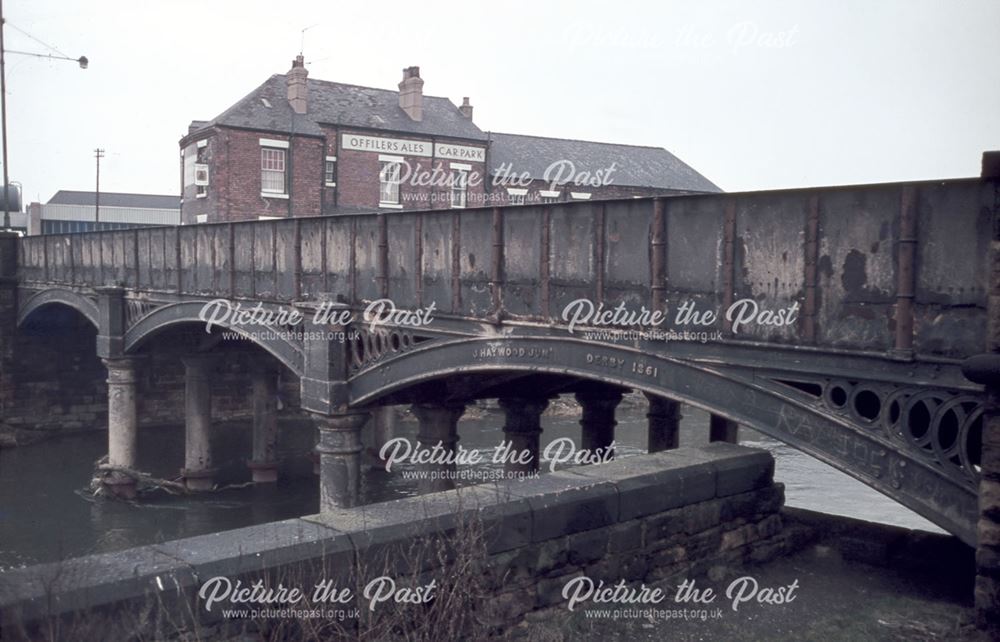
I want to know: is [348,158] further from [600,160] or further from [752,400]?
[752,400]

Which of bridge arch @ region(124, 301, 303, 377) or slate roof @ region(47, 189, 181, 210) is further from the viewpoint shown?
slate roof @ region(47, 189, 181, 210)

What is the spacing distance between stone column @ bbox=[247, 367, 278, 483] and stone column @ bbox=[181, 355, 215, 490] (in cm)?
133

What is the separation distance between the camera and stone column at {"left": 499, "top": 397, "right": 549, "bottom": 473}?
1558cm

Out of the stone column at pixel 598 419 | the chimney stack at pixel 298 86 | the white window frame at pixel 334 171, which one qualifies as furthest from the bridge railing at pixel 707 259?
the chimney stack at pixel 298 86

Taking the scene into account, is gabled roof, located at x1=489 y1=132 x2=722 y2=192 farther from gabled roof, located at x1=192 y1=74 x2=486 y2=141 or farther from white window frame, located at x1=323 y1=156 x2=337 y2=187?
white window frame, located at x1=323 y1=156 x2=337 y2=187

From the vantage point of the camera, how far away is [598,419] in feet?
51.9

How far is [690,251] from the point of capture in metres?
8.80

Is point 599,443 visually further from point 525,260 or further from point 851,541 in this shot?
point 851,541

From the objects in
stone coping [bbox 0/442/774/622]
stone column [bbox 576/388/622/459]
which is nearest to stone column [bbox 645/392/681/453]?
stone column [bbox 576/388/622/459]

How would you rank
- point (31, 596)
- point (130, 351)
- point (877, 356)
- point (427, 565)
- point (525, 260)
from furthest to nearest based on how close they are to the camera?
point (130, 351)
point (525, 260)
point (877, 356)
point (427, 565)
point (31, 596)

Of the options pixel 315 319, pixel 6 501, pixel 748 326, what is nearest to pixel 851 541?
pixel 748 326

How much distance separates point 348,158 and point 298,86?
3374 millimetres

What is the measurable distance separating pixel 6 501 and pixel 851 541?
22506 millimetres

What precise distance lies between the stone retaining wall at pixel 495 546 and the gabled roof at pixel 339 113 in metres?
Result: 28.4
